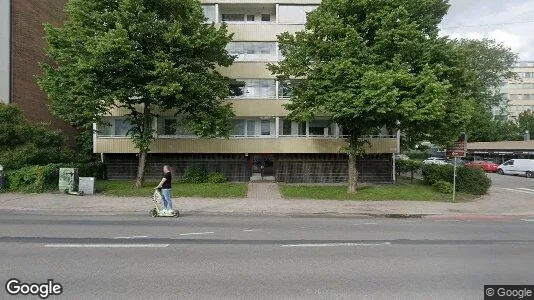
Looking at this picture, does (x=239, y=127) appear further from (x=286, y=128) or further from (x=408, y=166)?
(x=408, y=166)

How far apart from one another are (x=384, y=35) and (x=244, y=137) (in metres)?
11.7

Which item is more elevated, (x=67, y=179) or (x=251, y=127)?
(x=251, y=127)

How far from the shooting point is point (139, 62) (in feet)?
60.7

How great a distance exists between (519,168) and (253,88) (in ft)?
95.8

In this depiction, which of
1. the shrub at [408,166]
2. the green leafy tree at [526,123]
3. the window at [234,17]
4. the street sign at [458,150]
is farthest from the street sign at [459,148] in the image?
the green leafy tree at [526,123]

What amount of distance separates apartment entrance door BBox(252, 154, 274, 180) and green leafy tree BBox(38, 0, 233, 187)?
6.81 meters

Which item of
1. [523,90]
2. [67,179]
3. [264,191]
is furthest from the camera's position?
[523,90]

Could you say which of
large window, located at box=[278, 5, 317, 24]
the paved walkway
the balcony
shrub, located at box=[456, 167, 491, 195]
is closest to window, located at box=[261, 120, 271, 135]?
the balcony

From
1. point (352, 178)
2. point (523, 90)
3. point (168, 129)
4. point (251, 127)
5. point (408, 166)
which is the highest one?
point (523, 90)

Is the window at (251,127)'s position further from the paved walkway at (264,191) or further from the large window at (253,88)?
the paved walkway at (264,191)

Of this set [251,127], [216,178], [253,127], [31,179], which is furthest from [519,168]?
[31,179]

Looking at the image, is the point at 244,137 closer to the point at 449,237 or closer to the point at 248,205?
the point at 248,205

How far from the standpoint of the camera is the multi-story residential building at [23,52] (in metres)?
26.2

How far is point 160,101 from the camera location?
20.6 m
